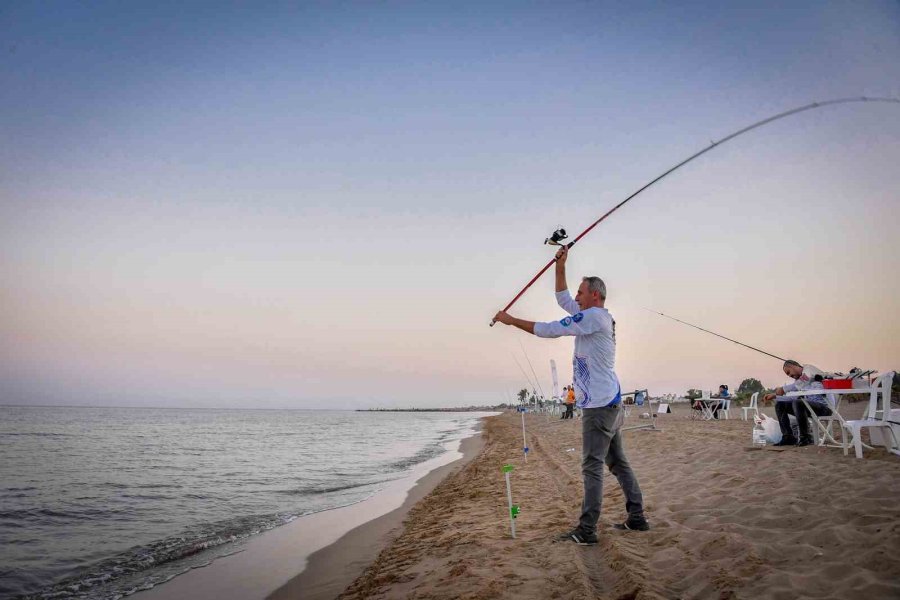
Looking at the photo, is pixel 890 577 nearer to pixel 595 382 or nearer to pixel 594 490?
pixel 594 490

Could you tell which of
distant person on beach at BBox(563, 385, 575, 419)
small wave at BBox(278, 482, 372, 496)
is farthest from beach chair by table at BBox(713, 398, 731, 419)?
small wave at BBox(278, 482, 372, 496)

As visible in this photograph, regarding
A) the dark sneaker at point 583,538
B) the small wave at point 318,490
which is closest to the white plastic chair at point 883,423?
the dark sneaker at point 583,538

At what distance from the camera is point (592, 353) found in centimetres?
399

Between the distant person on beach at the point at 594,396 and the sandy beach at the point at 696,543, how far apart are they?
24 centimetres

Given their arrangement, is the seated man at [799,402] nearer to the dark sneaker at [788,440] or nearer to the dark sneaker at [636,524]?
the dark sneaker at [788,440]

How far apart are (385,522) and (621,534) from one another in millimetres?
4060

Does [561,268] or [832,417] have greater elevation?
[561,268]

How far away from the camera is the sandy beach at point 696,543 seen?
2844 mm

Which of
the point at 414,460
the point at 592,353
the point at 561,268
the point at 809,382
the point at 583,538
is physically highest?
the point at 561,268

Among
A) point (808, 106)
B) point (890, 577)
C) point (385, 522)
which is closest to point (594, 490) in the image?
point (890, 577)

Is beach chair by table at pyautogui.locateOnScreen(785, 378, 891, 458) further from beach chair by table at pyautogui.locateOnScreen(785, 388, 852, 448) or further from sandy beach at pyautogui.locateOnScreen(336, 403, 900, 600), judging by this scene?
sandy beach at pyautogui.locateOnScreen(336, 403, 900, 600)

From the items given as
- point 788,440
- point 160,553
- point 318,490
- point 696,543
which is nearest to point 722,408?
point 788,440

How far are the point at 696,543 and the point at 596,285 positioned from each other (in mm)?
2225

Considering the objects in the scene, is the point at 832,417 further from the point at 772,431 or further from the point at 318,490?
the point at 318,490
